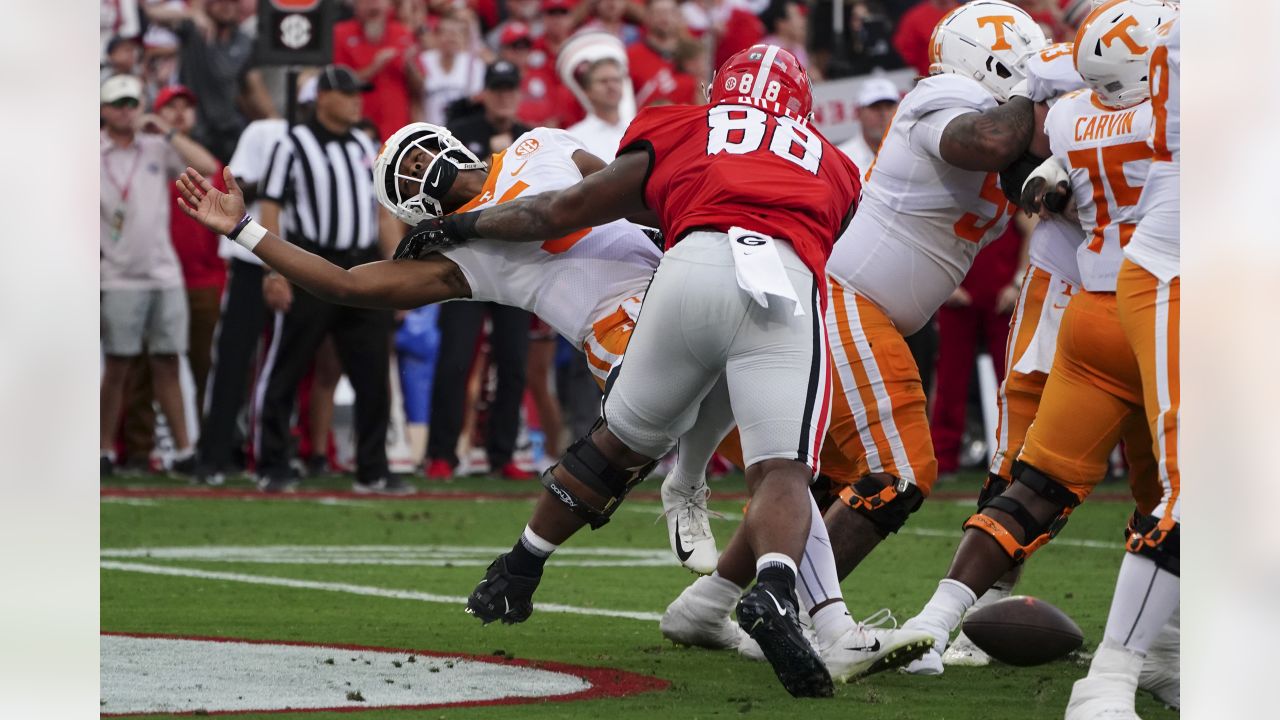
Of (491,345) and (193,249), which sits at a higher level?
(193,249)

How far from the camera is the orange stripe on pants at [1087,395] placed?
Result: 4.76 metres

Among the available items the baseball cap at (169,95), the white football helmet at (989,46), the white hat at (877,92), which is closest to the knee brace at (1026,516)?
the white football helmet at (989,46)

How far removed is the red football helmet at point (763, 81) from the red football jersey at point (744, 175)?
5cm

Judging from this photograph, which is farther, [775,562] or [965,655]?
[965,655]

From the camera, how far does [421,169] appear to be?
566 centimetres

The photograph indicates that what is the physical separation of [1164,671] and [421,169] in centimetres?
266

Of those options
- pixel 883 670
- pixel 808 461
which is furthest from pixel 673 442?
pixel 883 670

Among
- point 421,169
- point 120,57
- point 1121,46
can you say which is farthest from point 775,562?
point 120,57

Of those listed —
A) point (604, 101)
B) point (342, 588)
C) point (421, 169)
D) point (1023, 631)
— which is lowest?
point (342, 588)

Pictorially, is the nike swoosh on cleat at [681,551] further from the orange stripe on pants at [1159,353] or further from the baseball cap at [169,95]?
the baseball cap at [169,95]

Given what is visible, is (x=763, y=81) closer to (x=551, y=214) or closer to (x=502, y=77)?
(x=551, y=214)

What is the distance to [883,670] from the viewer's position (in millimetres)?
4777
